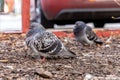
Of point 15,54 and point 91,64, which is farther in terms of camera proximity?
point 15,54

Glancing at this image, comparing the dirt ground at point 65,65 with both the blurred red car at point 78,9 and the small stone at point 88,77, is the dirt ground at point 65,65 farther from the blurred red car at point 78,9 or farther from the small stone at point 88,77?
the blurred red car at point 78,9

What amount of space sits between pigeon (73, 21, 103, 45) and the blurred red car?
1.93 m

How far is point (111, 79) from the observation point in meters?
4.27

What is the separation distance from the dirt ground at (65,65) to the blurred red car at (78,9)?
2431mm

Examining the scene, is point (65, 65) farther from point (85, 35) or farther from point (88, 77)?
point (85, 35)

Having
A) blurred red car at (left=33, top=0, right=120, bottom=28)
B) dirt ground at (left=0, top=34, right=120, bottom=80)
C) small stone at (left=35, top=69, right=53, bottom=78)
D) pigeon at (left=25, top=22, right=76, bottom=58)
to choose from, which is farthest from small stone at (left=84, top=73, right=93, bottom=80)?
blurred red car at (left=33, top=0, right=120, bottom=28)

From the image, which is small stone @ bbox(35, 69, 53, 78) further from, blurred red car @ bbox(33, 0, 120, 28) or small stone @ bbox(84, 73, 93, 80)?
blurred red car @ bbox(33, 0, 120, 28)

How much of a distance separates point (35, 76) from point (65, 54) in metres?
1.09

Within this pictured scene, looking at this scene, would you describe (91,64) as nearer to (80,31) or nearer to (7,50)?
(7,50)

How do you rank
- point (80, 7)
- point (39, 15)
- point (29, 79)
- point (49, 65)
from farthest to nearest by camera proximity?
point (39, 15)
point (80, 7)
point (49, 65)
point (29, 79)

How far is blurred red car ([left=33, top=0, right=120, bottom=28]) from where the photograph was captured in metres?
9.55

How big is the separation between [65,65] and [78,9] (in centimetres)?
461

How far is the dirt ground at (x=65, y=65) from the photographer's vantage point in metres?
4.38

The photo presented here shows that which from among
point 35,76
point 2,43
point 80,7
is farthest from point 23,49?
point 80,7
